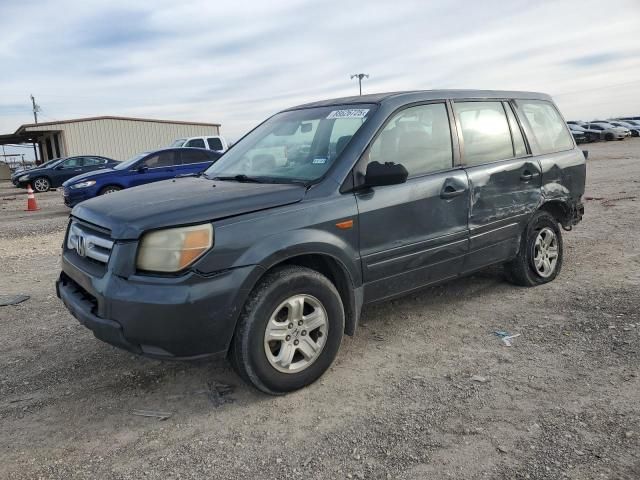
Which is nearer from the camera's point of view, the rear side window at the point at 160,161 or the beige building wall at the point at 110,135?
the rear side window at the point at 160,161

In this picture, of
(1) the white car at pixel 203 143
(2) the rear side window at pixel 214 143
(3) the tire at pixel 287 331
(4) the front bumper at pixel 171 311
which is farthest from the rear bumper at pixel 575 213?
(2) the rear side window at pixel 214 143

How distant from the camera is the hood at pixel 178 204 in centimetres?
301

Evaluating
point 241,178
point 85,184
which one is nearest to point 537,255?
point 241,178

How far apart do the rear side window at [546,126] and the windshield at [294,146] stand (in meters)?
2.06

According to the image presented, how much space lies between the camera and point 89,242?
10.9 feet

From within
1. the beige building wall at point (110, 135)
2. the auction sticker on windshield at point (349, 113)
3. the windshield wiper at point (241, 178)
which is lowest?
the windshield wiper at point (241, 178)

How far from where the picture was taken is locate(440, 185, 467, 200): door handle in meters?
4.08

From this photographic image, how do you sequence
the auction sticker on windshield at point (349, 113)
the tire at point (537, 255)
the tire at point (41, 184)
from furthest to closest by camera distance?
the tire at point (41, 184) → the tire at point (537, 255) → the auction sticker on windshield at point (349, 113)

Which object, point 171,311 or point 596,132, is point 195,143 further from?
point 596,132

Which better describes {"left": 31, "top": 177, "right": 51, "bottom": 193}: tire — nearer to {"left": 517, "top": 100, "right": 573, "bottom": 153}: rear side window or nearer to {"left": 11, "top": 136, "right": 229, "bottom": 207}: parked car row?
{"left": 11, "top": 136, "right": 229, "bottom": 207}: parked car row

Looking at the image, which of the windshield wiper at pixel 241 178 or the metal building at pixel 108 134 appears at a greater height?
the metal building at pixel 108 134

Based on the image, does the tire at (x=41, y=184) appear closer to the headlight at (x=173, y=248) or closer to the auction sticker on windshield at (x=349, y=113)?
the auction sticker on windshield at (x=349, y=113)

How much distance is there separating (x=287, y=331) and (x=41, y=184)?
856 inches

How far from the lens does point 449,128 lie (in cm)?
430
